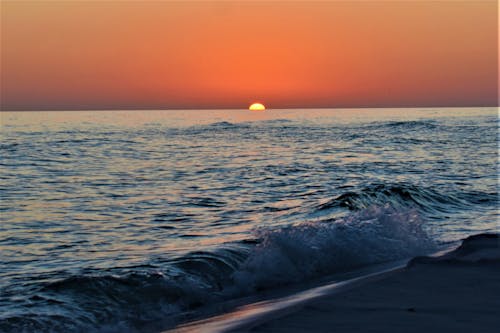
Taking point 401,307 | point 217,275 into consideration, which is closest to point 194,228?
point 217,275

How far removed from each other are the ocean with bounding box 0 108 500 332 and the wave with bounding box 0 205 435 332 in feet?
0.08

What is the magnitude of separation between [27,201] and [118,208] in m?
2.91

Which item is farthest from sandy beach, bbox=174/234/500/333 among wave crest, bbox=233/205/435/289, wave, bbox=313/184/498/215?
wave, bbox=313/184/498/215

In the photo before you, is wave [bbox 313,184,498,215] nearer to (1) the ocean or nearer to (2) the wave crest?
(1) the ocean

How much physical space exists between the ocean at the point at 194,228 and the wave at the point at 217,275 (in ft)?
0.08

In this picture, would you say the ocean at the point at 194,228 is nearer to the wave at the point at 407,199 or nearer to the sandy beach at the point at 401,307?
the wave at the point at 407,199

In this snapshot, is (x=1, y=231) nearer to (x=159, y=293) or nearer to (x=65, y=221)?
(x=65, y=221)

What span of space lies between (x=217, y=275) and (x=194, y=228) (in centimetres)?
386

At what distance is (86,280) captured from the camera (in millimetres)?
7980

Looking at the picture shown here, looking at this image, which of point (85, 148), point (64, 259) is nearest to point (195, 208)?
point (64, 259)

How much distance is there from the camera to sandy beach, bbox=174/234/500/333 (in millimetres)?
4988

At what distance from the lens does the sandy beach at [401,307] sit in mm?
4988

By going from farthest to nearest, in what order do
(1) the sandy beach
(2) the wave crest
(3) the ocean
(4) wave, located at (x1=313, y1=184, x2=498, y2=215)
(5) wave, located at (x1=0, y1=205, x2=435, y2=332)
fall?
(4) wave, located at (x1=313, y1=184, x2=498, y2=215) < (2) the wave crest < (3) the ocean < (5) wave, located at (x1=0, y1=205, x2=435, y2=332) < (1) the sandy beach

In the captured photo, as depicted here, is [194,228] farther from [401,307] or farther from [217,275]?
[401,307]
